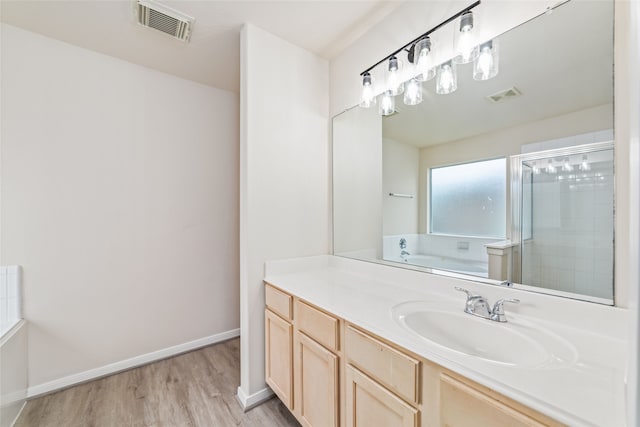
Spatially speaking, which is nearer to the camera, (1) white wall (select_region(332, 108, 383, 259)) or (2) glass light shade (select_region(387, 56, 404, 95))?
(2) glass light shade (select_region(387, 56, 404, 95))

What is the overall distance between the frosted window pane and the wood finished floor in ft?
5.11

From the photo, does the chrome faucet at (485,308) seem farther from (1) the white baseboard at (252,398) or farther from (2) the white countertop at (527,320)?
(1) the white baseboard at (252,398)

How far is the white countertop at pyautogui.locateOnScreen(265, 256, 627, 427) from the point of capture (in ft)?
2.13

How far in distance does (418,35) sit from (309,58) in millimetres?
884

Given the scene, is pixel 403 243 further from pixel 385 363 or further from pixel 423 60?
pixel 423 60

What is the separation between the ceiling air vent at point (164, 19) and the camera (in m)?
1.62

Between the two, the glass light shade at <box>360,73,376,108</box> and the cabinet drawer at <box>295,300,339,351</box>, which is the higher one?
the glass light shade at <box>360,73,376,108</box>

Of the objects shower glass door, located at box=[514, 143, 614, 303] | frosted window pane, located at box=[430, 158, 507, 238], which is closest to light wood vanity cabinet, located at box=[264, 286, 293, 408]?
frosted window pane, located at box=[430, 158, 507, 238]

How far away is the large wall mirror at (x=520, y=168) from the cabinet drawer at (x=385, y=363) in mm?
A: 631

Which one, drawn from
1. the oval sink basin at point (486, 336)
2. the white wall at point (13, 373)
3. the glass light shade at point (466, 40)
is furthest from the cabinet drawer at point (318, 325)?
the white wall at point (13, 373)

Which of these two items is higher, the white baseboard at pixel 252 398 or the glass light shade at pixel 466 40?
the glass light shade at pixel 466 40

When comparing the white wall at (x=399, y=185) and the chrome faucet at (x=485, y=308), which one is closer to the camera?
the chrome faucet at (x=485, y=308)

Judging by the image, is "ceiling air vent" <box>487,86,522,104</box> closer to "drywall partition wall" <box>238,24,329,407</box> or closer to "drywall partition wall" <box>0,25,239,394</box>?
"drywall partition wall" <box>238,24,329,407</box>

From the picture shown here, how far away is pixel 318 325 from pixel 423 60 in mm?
1571
